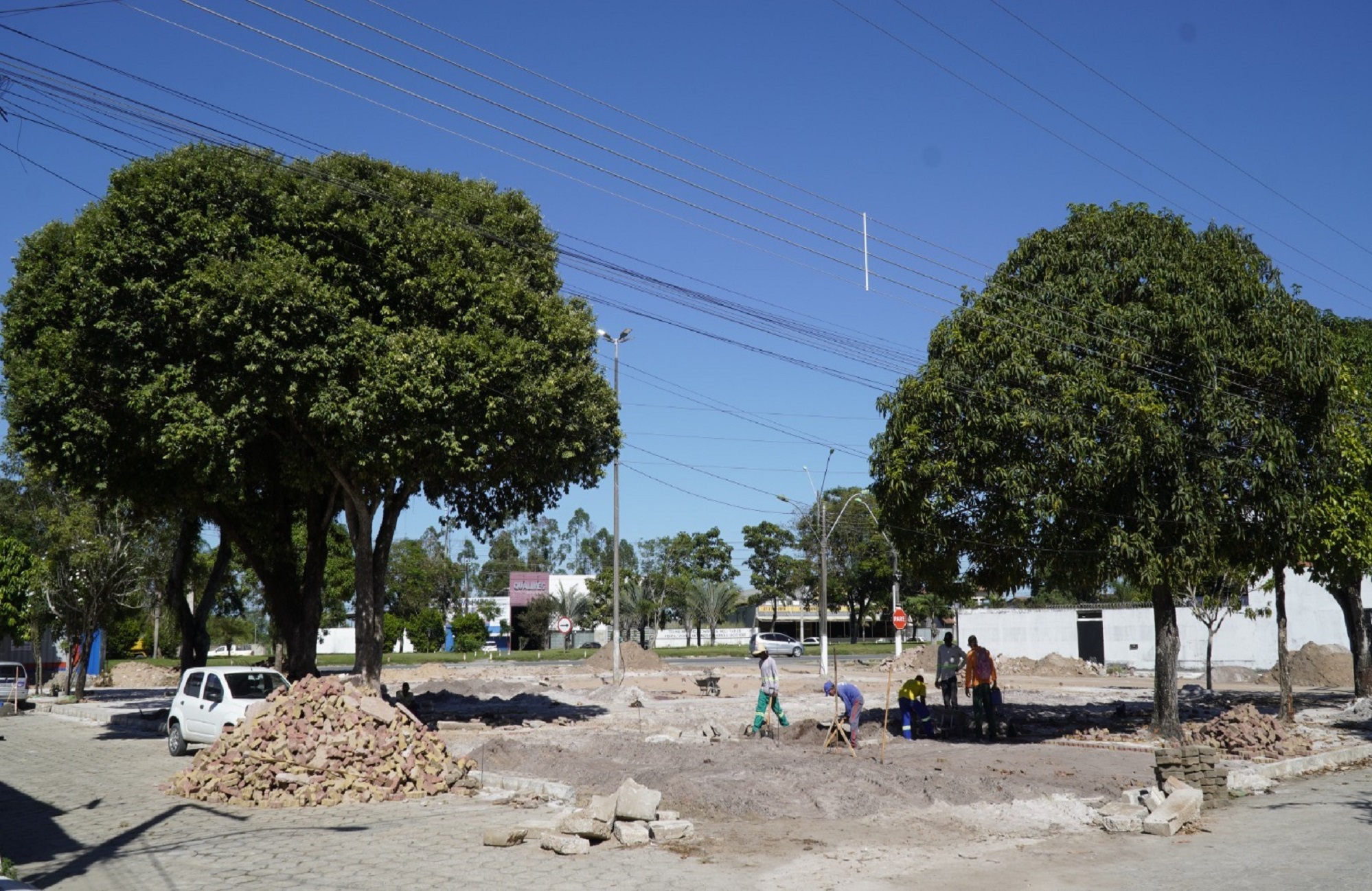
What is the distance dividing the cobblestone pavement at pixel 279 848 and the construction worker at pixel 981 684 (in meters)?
9.08

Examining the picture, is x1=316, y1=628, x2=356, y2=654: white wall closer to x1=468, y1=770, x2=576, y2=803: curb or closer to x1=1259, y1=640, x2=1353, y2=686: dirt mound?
x1=1259, y1=640, x2=1353, y2=686: dirt mound

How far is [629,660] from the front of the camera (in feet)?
164

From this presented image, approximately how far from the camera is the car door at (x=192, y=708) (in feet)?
62.4

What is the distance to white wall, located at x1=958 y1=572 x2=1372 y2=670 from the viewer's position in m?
41.9

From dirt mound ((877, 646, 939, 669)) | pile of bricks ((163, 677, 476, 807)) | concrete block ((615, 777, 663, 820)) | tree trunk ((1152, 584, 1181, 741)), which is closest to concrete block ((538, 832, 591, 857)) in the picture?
concrete block ((615, 777, 663, 820))

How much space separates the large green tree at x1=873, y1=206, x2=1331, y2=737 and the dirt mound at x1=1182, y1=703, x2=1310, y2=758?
659 mm

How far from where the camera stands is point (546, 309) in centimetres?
2067

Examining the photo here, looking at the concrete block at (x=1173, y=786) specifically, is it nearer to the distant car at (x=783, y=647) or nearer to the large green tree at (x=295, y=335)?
the large green tree at (x=295, y=335)

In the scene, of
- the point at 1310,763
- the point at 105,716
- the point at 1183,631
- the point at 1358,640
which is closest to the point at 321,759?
the point at 1310,763

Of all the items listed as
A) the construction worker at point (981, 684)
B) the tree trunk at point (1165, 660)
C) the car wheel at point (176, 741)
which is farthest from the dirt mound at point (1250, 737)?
the car wheel at point (176, 741)

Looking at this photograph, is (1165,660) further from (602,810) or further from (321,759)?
(321,759)

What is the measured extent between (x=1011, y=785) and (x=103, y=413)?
53.8 ft

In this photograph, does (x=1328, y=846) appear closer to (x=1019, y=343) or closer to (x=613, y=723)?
(x=1019, y=343)

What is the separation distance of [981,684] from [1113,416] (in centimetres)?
527
